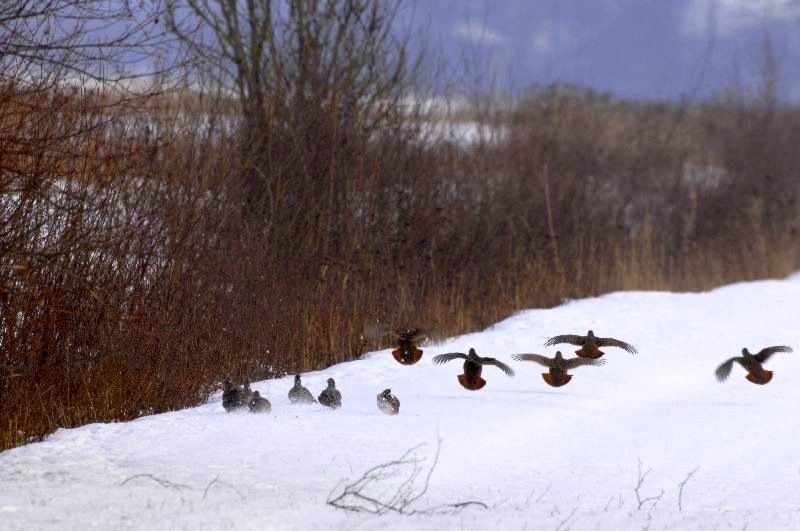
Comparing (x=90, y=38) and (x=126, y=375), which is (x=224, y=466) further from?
(x=90, y=38)

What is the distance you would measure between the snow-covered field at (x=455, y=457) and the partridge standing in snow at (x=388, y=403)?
61 mm

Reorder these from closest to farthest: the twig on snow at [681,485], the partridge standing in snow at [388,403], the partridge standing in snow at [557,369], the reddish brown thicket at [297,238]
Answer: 1. the twig on snow at [681,485]
2. the reddish brown thicket at [297,238]
3. the partridge standing in snow at [557,369]
4. the partridge standing in snow at [388,403]

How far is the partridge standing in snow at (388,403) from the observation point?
8.01 m

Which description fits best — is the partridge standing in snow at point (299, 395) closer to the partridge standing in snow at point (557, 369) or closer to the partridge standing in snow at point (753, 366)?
the partridge standing in snow at point (557, 369)

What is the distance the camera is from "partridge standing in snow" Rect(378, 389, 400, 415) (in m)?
8.01

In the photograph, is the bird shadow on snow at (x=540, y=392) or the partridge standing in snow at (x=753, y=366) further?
the bird shadow on snow at (x=540, y=392)

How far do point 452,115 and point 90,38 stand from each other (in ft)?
27.8

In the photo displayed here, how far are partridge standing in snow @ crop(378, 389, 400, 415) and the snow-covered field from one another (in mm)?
61

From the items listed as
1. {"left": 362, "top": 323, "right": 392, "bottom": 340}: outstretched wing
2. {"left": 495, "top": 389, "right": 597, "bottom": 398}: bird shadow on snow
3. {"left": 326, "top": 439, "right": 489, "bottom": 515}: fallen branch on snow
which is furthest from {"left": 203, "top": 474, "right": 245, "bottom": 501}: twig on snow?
{"left": 362, "top": 323, "right": 392, "bottom": 340}: outstretched wing

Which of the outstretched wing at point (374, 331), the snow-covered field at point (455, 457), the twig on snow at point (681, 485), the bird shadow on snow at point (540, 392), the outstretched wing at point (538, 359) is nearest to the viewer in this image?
the snow-covered field at point (455, 457)

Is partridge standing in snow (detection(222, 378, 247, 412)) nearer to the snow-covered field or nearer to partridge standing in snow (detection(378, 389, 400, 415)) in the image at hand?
the snow-covered field

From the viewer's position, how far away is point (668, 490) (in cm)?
646

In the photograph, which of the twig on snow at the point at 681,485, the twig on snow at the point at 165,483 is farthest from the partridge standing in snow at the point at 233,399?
the twig on snow at the point at 681,485

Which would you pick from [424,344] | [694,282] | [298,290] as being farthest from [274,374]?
[694,282]
